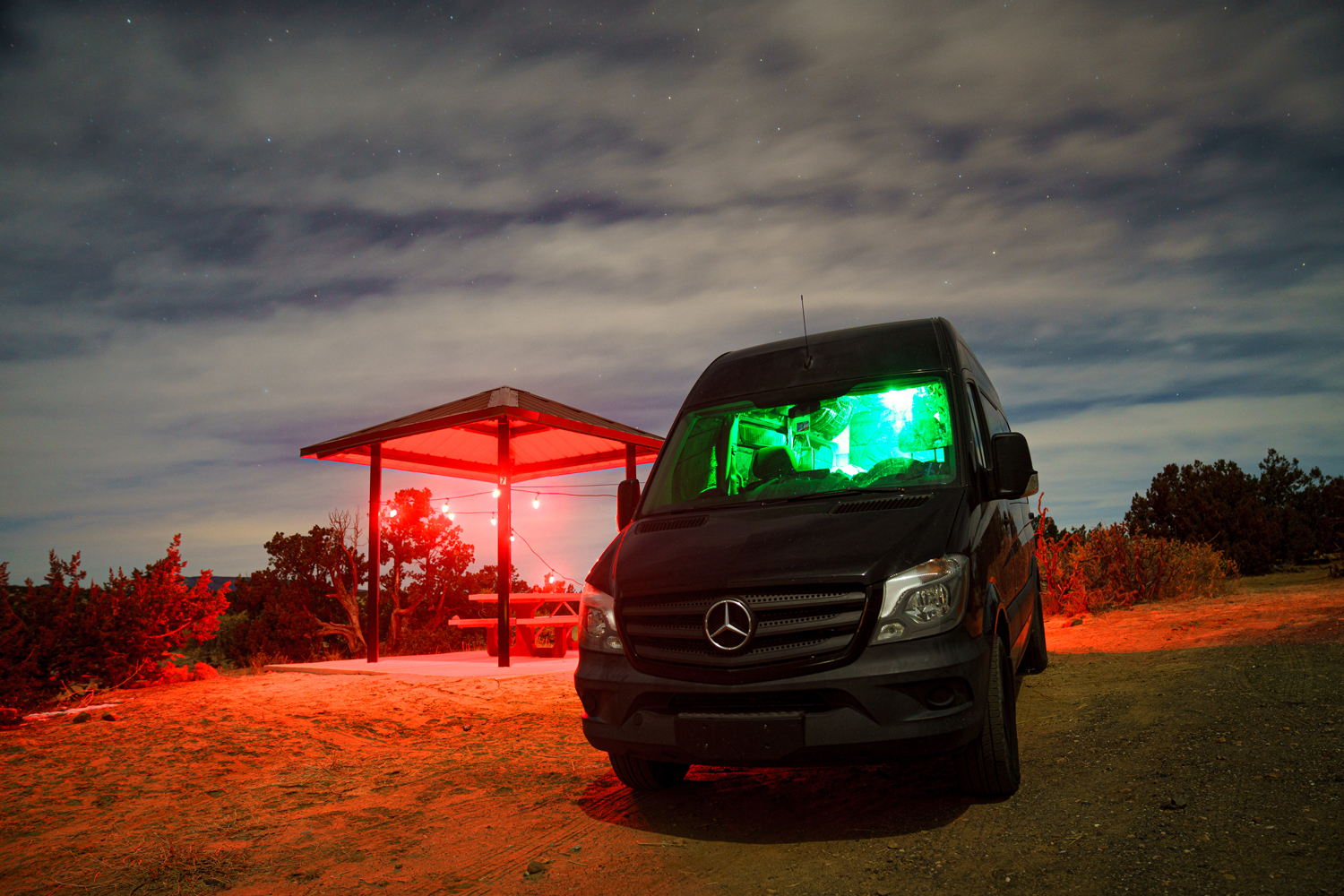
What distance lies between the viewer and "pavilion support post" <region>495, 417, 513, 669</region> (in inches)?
450

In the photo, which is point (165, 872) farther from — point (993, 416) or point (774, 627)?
point (993, 416)

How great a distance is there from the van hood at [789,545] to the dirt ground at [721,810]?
1.11m

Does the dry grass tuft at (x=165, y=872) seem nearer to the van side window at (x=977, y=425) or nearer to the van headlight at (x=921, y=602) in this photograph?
the van headlight at (x=921, y=602)

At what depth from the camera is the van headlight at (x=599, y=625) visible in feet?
11.8

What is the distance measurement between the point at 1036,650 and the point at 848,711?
4.57m

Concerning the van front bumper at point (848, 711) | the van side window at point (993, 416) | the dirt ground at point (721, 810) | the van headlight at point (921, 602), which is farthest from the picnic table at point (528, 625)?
the van headlight at point (921, 602)

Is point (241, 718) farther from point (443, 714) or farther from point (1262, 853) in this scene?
point (1262, 853)

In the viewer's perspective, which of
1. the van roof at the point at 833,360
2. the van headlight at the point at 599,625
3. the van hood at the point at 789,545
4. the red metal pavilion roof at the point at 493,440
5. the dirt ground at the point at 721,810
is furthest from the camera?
the red metal pavilion roof at the point at 493,440

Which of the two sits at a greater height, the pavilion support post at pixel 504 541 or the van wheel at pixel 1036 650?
the pavilion support post at pixel 504 541

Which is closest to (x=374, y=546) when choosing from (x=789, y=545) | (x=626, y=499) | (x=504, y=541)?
(x=504, y=541)

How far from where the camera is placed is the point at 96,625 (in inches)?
360

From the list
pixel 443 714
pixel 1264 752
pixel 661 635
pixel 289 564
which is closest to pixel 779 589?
pixel 661 635

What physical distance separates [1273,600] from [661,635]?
11769 millimetres

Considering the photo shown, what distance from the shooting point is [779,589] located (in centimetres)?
317
